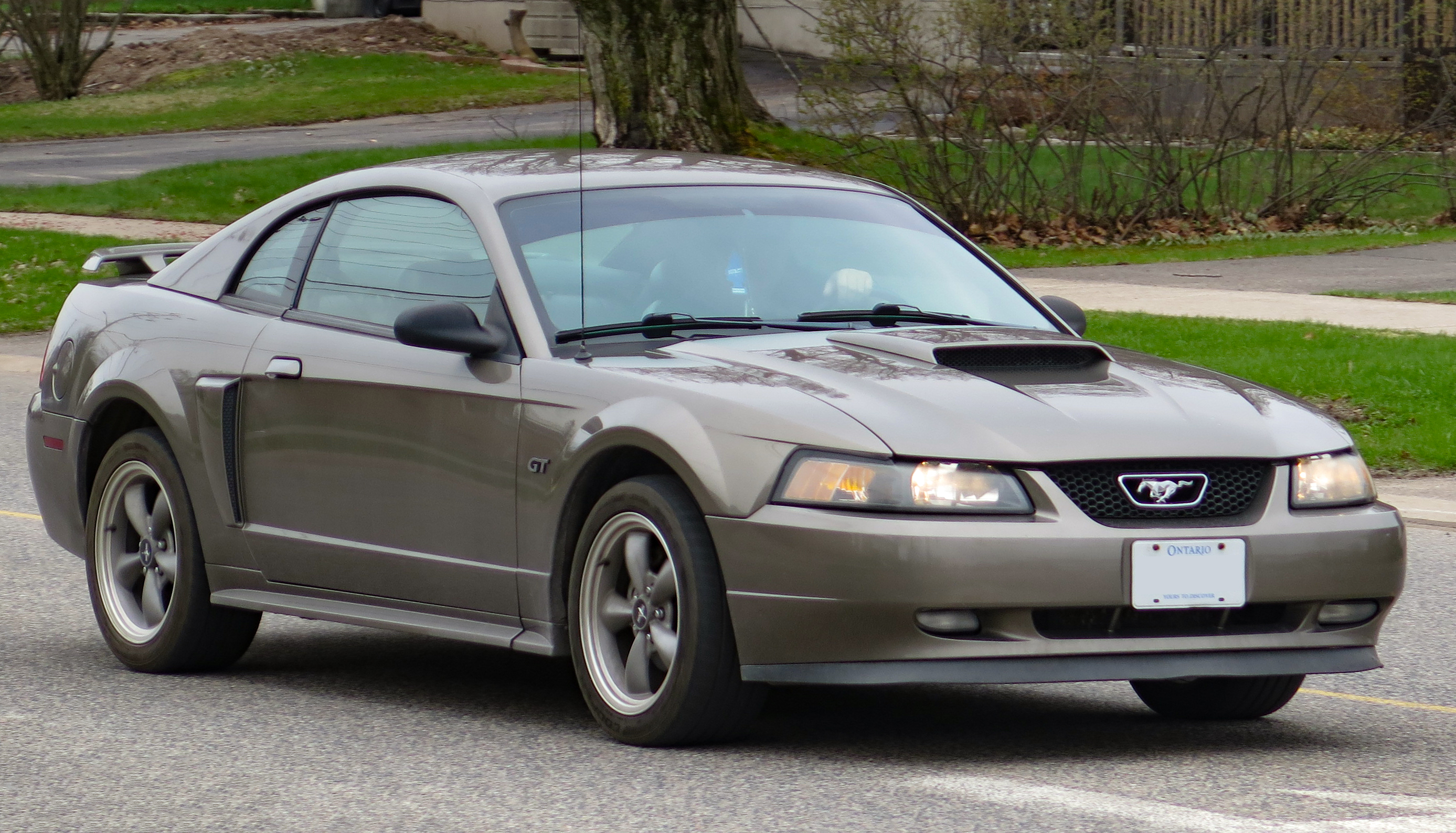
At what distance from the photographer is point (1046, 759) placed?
207 inches

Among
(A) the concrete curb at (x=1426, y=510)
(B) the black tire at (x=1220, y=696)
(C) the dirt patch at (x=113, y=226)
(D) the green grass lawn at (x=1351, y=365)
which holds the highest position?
(B) the black tire at (x=1220, y=696)

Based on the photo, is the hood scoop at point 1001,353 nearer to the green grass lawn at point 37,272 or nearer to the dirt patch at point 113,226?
the green grass lawn at point 37,272

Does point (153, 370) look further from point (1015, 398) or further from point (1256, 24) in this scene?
point (1256, 24)

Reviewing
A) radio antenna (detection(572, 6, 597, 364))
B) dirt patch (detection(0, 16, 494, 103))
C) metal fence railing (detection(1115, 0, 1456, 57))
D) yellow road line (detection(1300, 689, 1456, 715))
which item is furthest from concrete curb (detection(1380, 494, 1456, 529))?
dirt patch (detection(0, 16, 494, 103))

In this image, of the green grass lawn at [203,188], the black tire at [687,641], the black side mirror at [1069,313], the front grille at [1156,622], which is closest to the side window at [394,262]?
the black tire at [687,641]

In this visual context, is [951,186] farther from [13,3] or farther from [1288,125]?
[13,3]

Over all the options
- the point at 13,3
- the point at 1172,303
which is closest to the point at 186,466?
the point at 1172,303

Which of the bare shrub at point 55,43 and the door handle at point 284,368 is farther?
the bare shrub at point 55,43

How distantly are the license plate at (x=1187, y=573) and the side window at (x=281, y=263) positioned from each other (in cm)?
288

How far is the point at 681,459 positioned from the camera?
5180 millimetres

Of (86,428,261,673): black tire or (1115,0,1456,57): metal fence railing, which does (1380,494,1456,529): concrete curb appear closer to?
(86,428,261,673): black tire

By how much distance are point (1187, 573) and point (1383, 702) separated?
1501mm

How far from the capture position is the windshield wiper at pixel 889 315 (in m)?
6.05

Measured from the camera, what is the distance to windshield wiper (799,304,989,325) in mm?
6051
